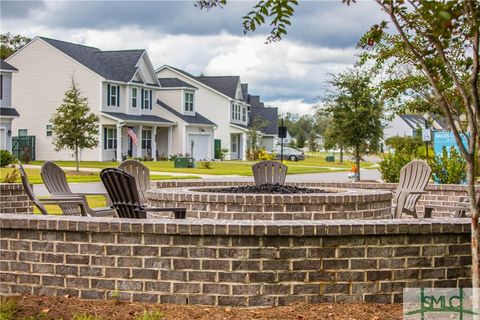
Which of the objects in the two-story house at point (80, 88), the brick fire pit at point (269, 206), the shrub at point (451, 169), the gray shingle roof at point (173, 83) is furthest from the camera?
the gray shingle roof at point (173, 83)

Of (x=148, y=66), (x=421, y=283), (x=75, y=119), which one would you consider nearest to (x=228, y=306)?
(x=421, y=283)

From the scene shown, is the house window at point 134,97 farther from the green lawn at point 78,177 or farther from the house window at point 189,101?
the green lawn at point 78,177

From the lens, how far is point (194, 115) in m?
56.6

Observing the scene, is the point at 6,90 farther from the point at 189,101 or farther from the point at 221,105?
the point at 221,105

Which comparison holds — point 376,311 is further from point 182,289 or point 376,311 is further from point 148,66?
point 148,66

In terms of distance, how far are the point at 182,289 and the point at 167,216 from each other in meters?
3.81

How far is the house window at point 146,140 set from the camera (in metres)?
50.1

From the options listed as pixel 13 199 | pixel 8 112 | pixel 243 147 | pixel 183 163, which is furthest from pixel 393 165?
pixel 243 147

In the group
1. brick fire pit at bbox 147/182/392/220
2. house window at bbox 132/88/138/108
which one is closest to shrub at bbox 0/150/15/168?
house window at bbox 132/88/138/108

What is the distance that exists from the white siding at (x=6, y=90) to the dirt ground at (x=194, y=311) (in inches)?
1565

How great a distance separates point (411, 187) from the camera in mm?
11250

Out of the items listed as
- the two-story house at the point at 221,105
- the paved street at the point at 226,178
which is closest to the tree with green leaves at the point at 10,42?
the two-story house at the point at 221,105

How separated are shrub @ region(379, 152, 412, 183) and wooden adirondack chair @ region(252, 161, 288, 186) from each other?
8592mm

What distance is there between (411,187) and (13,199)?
6.90 m
